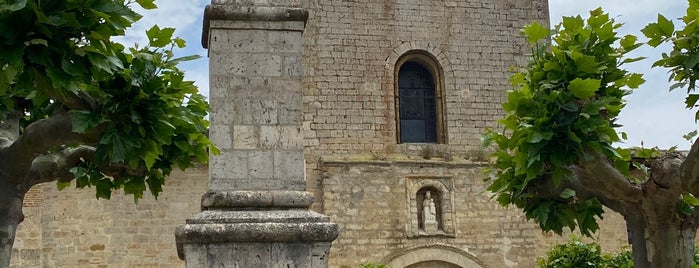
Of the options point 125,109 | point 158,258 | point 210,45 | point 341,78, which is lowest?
point 158,258

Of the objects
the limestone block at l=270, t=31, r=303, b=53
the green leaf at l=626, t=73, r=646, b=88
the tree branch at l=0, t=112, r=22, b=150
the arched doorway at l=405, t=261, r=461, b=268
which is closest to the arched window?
the arched doorway at l=405, t=261, r=461, b=268

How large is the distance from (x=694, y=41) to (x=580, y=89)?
95 centimetres

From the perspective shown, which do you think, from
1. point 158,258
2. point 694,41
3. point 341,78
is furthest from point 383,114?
point 694,41

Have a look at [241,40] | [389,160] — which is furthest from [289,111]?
[389,160]

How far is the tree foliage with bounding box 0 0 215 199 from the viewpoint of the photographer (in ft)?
14.5

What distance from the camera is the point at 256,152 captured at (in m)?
4.92

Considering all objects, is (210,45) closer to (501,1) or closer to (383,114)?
(383,114)

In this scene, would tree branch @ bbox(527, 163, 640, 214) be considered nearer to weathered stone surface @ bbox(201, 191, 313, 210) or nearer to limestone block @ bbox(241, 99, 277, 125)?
weathered stone surface @ bbox(201, 191, 313, 210)

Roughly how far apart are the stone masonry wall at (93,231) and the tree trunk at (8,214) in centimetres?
711

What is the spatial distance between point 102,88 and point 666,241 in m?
5.21

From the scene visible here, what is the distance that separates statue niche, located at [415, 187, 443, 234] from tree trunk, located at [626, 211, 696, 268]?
6.44 m

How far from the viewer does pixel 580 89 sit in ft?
21.5

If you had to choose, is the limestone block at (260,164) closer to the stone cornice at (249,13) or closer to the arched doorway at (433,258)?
the stone cornice at (249,13)

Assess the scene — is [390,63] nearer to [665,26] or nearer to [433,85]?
[433,85]
